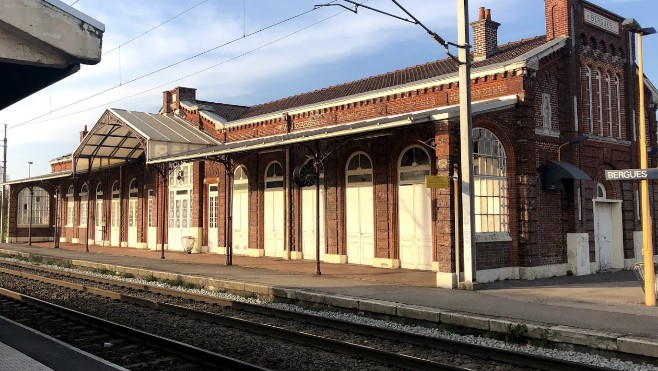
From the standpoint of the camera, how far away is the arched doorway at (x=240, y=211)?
73.8ft

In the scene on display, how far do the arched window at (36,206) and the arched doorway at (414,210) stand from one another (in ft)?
99.6

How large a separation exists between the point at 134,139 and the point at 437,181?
59.8 ft

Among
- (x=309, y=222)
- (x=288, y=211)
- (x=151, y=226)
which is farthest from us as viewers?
(x=151, y=226)

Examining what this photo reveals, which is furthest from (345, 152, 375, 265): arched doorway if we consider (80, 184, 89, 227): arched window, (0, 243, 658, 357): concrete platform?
(80, 184, 89, 227): arched window

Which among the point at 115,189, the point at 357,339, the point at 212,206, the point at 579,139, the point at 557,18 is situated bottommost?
the point at 357,339

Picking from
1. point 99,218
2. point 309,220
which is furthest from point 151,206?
point 309,220

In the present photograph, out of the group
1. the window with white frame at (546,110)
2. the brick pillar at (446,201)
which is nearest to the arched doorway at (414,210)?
the brick pillar at (446,201)

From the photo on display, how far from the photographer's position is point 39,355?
719 cm

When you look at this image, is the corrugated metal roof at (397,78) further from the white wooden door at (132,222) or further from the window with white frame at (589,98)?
the white wooden door at (132,222)

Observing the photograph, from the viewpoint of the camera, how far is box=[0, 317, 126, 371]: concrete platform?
6.29 metres

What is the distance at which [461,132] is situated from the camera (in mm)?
12602

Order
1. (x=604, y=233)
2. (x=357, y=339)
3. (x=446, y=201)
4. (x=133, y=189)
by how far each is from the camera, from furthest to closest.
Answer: (x=133, y=189) → (x=604, y=233) → (x=446, y=201) → (x=357, y=339)

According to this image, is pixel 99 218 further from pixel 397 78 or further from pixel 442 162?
pixel 442 162

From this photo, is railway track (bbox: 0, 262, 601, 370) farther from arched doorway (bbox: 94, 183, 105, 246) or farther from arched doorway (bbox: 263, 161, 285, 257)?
arched doorway (bbox: 94, 183, 105, 246)
